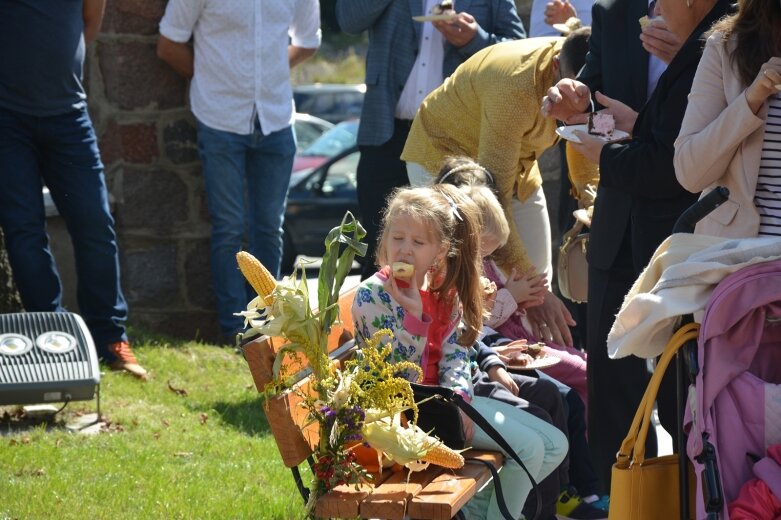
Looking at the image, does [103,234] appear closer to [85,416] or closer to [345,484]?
[85,416]

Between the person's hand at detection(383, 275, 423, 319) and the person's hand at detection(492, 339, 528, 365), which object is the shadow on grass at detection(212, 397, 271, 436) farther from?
the person's hand at detection(383, 275, 423, 319)

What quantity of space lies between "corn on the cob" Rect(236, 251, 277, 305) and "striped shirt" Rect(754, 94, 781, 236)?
1.39 m

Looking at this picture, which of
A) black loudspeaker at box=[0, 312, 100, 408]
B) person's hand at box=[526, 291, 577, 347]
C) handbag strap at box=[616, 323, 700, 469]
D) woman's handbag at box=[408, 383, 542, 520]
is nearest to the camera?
handbag strap at box=[616, 323, 700, 469]

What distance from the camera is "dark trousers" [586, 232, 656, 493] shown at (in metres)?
4.43

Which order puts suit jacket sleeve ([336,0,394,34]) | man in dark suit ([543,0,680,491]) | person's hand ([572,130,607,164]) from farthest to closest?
suit jacket sleeve ([336,0,394,34]) < man in dark suit ([543,0,680,491]) < person's hand ([572,130,607,164])

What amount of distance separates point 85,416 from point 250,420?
732 millimetres

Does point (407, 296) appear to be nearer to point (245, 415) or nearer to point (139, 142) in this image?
point (245, 415)

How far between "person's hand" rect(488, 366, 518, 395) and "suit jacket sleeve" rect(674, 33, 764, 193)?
0.94 m

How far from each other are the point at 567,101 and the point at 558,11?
2141mm

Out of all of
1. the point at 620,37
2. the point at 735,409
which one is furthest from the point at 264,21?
the point at 735,409

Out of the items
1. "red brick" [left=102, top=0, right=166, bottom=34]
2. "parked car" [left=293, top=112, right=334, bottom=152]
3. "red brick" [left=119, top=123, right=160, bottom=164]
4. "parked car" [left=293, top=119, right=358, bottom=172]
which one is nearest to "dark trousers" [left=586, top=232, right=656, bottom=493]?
"red brick" [left=119, top=123, right=160, bottom=164]

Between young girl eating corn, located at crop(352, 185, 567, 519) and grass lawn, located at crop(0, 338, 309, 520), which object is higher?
young girl eating corn, located at crop(352, 185, 567, 519)

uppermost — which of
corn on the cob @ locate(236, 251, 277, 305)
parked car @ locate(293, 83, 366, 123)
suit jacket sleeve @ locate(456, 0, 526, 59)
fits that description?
suit jacket sleeve @ locate(456, 0, 526, 59)

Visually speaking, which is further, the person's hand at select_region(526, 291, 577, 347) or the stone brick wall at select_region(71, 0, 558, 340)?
the stone brick wall at select_region(71, 0, 558, 340)
